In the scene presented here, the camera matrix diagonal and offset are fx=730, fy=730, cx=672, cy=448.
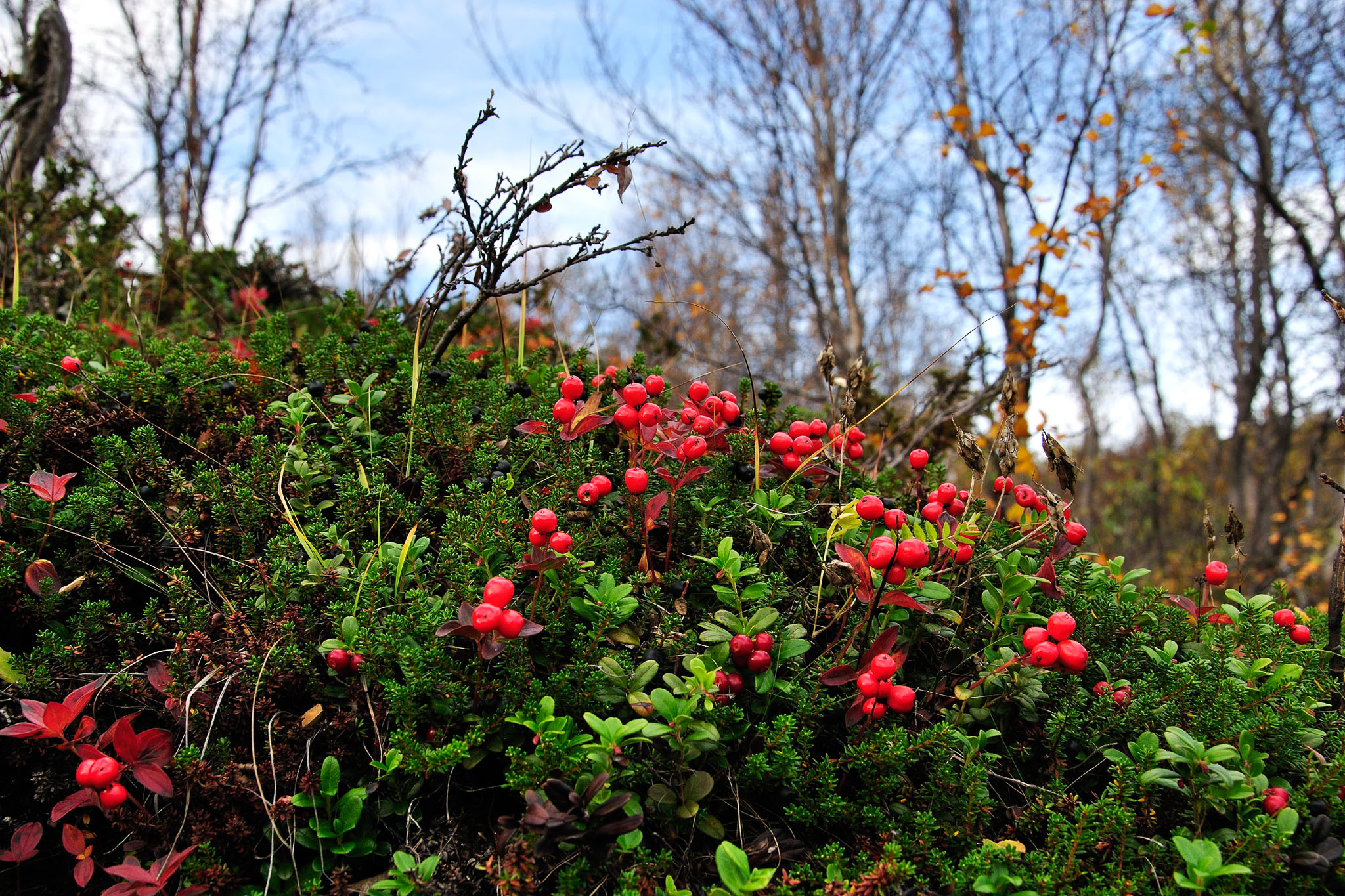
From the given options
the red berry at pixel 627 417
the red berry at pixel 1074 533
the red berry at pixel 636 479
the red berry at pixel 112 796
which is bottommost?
the red berry at pixel 112 796

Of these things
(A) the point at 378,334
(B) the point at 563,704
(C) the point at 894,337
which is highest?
(C) the point at 894,337

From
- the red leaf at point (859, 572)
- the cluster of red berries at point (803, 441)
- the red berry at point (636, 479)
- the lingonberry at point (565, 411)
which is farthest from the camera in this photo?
the cluster of red berries at point (803, 441)

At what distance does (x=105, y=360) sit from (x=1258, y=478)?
10.1 metres

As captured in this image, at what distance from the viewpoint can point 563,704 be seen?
52.0 inches

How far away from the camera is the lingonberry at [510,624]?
1182 millimetres

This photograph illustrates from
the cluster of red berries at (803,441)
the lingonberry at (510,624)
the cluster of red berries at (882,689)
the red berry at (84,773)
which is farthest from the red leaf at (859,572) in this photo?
A: the red berry at (84,773)

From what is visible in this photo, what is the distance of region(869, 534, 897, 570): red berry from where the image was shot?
4.39 ft

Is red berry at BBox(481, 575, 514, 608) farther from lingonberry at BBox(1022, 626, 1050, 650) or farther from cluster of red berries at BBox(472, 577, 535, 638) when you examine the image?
lingonberry at BBox(1022, 626, 1050, 650)

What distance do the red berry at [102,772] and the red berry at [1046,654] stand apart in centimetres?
155

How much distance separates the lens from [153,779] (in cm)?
121

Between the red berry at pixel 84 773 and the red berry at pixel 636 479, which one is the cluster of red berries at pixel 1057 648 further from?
the red berry at pixel 84 773

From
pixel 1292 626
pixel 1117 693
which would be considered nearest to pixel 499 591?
pixel 1117 693

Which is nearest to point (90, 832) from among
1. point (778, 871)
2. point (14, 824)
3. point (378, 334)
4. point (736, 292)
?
point (14, 824)

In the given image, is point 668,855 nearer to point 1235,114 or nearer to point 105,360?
point 105,360
